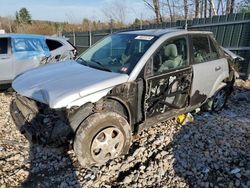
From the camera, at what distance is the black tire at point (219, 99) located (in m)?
5.40

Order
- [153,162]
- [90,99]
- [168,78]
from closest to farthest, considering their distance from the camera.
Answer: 1. [90,99]
2. [153,162]
3. [168,78]

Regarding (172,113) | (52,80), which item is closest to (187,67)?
(172,113)

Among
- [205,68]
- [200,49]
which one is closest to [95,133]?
[205,68]

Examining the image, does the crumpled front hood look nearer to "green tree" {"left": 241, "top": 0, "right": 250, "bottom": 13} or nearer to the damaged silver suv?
the damaged silver suv

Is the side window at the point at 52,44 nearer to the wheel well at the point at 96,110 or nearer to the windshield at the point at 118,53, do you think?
the windshield at the point at 118,53

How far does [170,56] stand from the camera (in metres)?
4.07

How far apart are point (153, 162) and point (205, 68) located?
2.10 meters

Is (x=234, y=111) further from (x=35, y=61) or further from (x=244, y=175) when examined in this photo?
(x=35, y=61)

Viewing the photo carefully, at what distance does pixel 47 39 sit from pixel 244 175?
21.4ft

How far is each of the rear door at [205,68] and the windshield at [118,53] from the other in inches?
40.6

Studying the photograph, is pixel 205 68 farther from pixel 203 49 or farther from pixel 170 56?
pixel 170 56

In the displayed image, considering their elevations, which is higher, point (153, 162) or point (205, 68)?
point (205, 68)

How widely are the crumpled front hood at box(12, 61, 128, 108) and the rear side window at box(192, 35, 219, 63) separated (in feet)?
5.65

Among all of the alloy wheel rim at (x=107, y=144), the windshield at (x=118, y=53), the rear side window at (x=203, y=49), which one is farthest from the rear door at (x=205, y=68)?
the alloy wheel rim at (x=107, y=144)
